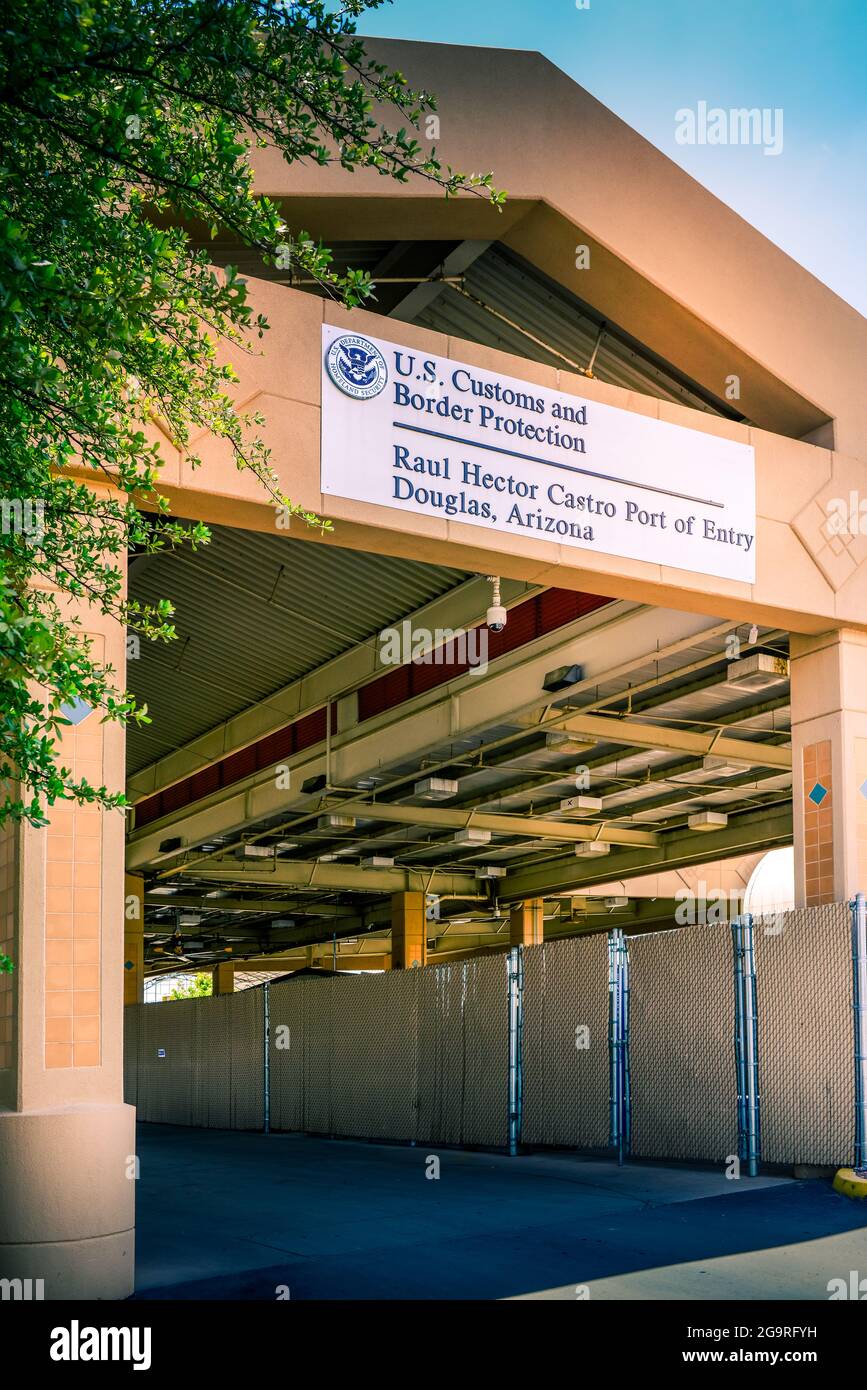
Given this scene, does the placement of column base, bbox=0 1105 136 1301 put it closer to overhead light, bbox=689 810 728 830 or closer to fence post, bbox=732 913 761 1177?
fence post, bbox=732 913 761 1177

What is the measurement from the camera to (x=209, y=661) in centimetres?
2002

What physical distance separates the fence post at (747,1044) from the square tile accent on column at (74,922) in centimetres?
594

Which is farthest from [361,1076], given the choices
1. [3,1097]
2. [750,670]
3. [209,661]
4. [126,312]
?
[126,312]

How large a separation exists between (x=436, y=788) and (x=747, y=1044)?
10735 millimetres

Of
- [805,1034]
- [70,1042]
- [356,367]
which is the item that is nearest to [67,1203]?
[70,1042]

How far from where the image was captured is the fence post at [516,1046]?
1509cm

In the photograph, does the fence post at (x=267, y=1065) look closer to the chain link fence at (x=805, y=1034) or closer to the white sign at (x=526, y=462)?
the chain link fence at (x=805, y=1034)

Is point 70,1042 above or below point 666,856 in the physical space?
below

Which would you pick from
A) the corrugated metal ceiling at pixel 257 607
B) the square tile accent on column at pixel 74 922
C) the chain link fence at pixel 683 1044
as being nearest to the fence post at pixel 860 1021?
the chain link fence at pixel 683 1044

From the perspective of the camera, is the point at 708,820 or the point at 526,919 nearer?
the point at 708,820

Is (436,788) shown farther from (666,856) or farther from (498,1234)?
(498,1234)

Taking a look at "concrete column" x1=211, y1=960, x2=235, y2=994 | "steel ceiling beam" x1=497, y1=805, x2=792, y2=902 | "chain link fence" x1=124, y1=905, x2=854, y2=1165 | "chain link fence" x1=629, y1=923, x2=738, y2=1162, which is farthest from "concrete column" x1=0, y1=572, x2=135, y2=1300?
"concrete column" x1=211, y1=960, x2=235, y2=994

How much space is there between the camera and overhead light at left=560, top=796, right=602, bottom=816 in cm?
2436

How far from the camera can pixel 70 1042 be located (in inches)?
317
